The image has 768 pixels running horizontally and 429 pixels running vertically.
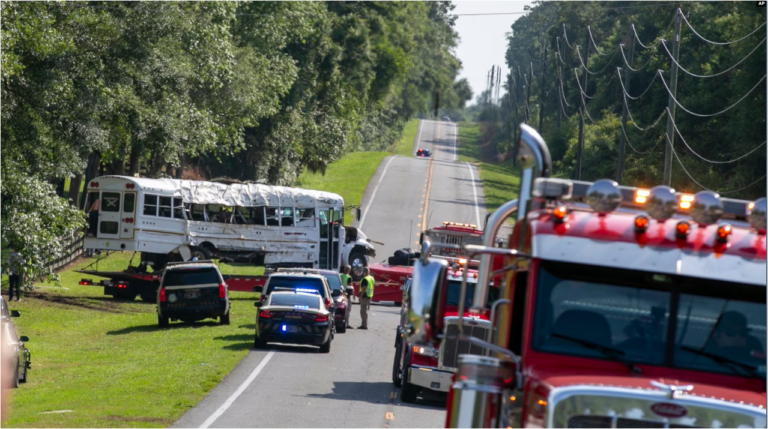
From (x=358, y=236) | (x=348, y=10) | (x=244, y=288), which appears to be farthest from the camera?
(x=348, y=10)

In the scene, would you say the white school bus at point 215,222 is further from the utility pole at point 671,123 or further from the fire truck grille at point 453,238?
the utility pole at point 671,123

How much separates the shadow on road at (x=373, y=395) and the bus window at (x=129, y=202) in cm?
1776

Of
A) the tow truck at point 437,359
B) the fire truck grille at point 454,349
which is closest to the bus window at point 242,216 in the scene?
the tow truck at point 437,359

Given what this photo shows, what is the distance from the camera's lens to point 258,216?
40.4 meters

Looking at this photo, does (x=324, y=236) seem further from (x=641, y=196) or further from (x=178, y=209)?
Answer: (x=641, y=196)

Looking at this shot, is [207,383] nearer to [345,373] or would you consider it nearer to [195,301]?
[345,373]

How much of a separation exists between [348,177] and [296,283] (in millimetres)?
54299

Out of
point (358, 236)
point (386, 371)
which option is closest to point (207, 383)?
point (386, 371)

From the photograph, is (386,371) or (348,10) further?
(348,10)

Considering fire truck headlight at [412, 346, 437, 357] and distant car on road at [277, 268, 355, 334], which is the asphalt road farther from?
fire truck headlight at [412, 346, 437, 357]

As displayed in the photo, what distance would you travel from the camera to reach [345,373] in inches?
869

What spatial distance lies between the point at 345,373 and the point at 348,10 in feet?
158

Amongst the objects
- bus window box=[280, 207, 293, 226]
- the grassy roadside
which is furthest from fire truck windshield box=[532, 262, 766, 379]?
the grassy roadside

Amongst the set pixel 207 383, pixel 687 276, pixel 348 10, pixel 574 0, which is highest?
pixel 574 0
